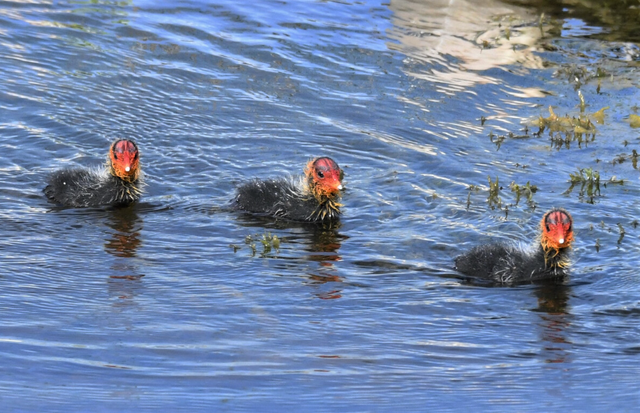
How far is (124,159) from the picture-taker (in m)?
8.62

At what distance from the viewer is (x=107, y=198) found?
8.81 m

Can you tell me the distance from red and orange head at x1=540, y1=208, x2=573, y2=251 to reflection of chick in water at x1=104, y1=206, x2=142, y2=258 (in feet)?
10.7

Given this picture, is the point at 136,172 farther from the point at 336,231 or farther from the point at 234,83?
the point at 234,83

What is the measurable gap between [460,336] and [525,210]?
261 centimetres

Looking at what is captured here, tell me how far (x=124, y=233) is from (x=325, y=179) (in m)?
1.83

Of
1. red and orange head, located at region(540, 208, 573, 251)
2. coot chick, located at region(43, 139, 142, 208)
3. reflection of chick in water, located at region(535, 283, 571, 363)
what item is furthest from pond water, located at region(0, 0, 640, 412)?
red and orange head, located at region(540, 208, 573, 251)

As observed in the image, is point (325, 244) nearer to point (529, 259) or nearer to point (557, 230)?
point (529, 259)

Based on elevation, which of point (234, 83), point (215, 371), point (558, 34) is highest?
point (558, 34)

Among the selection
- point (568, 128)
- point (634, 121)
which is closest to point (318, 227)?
point (568, 128)

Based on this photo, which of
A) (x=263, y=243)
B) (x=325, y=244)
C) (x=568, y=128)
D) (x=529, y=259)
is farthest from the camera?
(x=568, y=128)

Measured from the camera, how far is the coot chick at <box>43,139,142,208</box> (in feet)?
28.3

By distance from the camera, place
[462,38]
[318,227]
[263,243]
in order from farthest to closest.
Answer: [462,38]
[318,227]
[263,243]

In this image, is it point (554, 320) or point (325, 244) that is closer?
point (554, 320)

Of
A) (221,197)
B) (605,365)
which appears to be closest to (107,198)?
(221,197)
